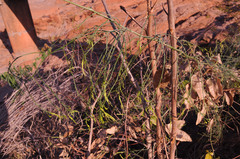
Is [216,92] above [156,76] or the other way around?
the other way around

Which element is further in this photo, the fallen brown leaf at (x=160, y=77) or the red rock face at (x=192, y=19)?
the red rock face at (x=192, y=19)

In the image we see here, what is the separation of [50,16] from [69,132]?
900 cm

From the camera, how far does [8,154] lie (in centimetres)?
222

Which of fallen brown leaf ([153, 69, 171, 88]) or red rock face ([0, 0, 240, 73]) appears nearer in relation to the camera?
fallen brown leaf ([153, 69, 171, 88])

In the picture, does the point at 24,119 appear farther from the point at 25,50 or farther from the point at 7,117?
the point at 25,50

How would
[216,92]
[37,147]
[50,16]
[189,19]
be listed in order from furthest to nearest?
[50,16]
[189,19]
[37,147]
[216,92]

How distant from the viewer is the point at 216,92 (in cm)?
109

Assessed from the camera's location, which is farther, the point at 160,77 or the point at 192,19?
the point at 192,19

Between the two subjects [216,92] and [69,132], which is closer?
[216,92]

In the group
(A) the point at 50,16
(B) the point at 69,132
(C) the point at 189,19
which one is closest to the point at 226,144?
(B) the point at 69,132

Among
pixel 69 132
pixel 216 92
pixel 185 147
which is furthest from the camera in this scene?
pixel 185 147

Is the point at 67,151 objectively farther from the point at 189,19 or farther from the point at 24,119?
the point at 189,19

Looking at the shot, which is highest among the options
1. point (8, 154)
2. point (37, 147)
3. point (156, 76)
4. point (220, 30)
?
point (156, 76)

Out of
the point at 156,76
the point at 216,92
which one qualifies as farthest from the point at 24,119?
the point at 216,92
